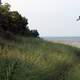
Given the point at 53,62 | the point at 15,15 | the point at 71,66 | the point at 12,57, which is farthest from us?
the point at 15,15

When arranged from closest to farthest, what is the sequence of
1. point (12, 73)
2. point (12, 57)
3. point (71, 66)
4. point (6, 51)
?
point (12, 73) → point (12, 57) → point (6, 51) → point (71, 66)

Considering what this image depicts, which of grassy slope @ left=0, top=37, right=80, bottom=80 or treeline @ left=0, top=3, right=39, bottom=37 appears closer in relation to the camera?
grassy slope @ left=0, top=37, right=80, bottom=80

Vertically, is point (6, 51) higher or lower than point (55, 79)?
higher

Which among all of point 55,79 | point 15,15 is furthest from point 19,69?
point 15,15

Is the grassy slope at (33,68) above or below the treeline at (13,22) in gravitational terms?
below

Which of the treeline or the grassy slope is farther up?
the treeline

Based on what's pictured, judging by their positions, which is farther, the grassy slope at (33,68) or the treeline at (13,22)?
the treeline at (13,22)

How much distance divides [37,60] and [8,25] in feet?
59.8

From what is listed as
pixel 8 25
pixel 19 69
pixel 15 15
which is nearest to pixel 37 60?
pixel 19 69

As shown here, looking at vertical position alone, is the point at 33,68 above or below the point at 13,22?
below

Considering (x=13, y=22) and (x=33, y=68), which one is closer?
(x=33, y=68)

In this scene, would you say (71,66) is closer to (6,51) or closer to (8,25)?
(6,51)

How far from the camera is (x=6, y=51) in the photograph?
43.9ft

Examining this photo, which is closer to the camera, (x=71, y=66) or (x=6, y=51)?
(x=6, y=51)
